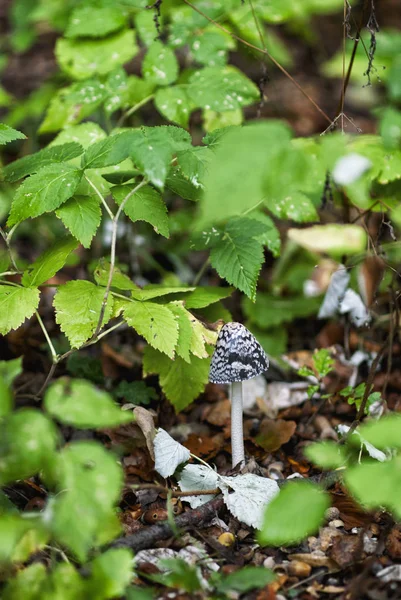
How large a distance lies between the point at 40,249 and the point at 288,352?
87.1 inches

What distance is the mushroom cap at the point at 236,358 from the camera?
2576 mm

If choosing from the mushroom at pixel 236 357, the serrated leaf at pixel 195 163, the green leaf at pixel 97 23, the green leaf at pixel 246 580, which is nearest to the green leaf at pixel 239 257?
the mushroom at pixel 236 357

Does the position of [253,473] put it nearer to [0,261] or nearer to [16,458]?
[16,458]

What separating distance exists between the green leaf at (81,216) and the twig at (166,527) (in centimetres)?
118

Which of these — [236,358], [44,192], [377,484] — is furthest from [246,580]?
[44,192]

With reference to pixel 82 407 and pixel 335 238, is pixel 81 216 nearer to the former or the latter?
pixel 82 407

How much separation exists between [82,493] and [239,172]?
1.03 m

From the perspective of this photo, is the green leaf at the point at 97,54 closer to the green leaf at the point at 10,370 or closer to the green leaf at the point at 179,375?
the green leaf at the point at 179,375

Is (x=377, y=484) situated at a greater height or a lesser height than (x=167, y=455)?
greater

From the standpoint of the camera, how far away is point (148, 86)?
12.1ft

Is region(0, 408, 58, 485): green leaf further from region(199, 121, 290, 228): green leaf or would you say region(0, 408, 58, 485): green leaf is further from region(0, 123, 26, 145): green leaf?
region(0, 123, 26, 145): green leaf

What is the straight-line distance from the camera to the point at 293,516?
1.96 meters

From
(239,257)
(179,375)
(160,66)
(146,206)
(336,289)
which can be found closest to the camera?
(146,206)

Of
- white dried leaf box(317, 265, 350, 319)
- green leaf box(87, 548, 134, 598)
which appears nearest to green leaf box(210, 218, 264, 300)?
white dried leaf box(317, 265, 350, 319)
